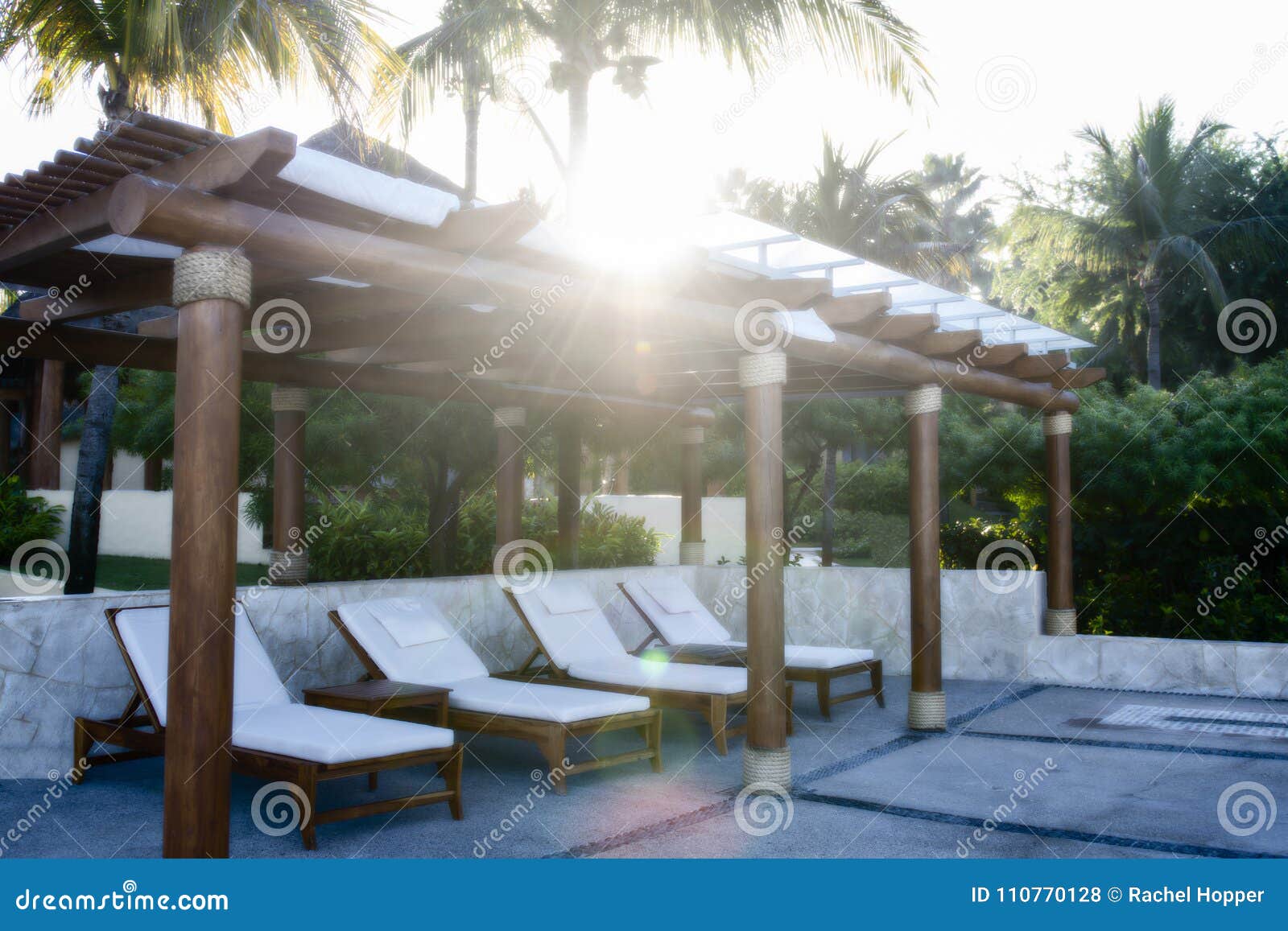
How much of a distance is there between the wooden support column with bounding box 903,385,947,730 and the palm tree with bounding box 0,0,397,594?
7069mm

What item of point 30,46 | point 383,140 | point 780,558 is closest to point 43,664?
point 780,558

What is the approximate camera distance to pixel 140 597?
6.66 m

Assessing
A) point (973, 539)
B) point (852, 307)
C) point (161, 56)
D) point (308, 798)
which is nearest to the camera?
point (308, 798)

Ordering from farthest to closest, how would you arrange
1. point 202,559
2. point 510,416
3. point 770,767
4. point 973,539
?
point 973,539 < point 510,416 < point 770,767 < point 202,559

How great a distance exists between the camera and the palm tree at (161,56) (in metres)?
9.93

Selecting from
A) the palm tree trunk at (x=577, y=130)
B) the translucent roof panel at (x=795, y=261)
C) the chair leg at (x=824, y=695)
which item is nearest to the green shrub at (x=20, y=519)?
the palm tree trunk at (x=577, y=130)
